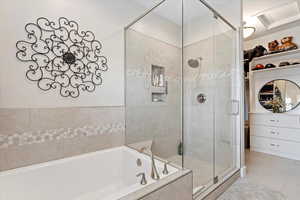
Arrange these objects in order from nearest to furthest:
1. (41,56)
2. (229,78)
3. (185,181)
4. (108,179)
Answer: (185,181), (41,56), (108,179), (229,78)

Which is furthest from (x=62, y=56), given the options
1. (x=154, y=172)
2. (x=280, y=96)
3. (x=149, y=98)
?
(x=280, y=96)

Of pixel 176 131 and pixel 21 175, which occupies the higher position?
pixel 176 131

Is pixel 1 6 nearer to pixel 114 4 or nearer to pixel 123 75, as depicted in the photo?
pixel 114 4

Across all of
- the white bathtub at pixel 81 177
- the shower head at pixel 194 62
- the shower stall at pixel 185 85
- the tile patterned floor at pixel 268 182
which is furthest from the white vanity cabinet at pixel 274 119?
the white bathtub at pixel 81 177

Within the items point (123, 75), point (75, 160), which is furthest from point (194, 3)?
point (75, 160)

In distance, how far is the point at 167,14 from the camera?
7.77 ft

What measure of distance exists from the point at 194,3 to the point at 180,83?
1.22m

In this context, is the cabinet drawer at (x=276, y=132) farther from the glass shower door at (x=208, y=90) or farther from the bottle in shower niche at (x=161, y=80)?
the bottle in shower niche at (x=161, y=80)

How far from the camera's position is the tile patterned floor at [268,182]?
5.61 feet

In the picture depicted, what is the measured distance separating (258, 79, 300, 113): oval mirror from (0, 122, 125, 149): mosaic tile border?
3.07 metres

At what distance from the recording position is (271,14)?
2.64 metres

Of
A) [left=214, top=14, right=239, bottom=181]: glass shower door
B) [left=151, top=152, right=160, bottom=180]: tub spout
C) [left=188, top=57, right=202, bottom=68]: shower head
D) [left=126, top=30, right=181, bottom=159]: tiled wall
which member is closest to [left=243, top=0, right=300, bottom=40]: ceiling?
[left=214, top=14, right=239, bottom=181]: glass shower door

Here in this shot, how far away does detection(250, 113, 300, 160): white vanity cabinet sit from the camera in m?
2.73

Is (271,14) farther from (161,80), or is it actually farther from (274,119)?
(161,80)
